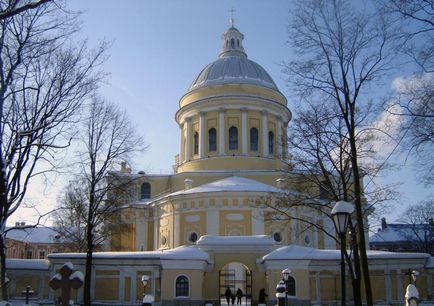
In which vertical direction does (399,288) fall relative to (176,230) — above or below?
below

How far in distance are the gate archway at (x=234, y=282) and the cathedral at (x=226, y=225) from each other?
0.30ft

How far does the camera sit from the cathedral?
2695 centimetres

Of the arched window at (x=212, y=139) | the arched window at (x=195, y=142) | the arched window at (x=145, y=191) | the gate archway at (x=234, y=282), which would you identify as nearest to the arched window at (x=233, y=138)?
the arched window at (x=212, y=139)

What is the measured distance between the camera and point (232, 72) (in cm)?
4722

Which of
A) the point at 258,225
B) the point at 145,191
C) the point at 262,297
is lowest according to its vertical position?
the point at 262,297

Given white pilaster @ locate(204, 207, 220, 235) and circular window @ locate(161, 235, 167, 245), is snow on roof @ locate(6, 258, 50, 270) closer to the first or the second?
white pilaster @ locate(204, 207, 220, 235)

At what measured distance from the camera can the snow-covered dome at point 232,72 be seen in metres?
46.3

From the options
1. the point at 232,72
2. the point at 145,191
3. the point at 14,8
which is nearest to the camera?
the point at 14,8

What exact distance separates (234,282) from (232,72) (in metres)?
21.5

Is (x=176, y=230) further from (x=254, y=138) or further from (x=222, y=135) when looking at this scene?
(x=254, y=138)

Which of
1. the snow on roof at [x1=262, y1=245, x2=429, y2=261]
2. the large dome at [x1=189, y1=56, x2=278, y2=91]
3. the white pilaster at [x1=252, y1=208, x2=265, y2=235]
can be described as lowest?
the snow on roof at [x1=262, y1=245, x2=429, y2=261]

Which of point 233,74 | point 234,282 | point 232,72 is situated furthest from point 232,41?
point 234,282

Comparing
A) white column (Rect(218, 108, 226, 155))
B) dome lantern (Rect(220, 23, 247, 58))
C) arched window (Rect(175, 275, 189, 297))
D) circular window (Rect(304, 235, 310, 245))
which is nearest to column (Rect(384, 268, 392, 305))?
arched window (Rect(175, 275, 189, 297))

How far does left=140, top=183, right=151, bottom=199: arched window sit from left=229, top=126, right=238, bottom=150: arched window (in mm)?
8799
